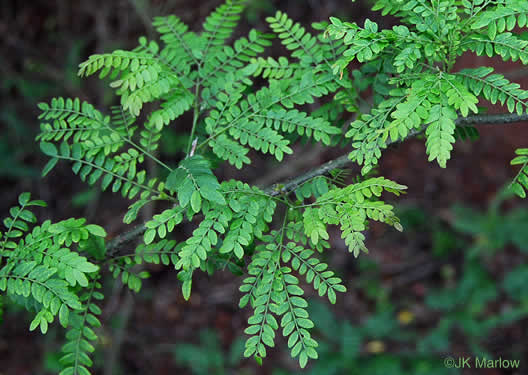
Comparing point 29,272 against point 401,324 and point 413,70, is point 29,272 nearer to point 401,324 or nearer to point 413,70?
point 413,70

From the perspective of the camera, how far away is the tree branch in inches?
64.0

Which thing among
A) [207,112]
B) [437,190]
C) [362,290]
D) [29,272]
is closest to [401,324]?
[362,290]

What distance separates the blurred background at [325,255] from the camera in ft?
14.4

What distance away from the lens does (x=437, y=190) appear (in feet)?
17.5

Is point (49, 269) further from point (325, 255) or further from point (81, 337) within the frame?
point (325, 255)

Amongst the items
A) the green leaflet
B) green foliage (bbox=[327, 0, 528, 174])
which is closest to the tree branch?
green foliage (bbox=[327, 0, 528, 174])

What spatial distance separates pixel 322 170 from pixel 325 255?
10.1 feet

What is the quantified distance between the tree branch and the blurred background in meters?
2.39

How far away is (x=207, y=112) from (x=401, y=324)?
3418mm

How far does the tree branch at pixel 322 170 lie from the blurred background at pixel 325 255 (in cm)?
239

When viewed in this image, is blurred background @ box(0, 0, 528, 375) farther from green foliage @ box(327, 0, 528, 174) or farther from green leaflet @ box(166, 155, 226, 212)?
green foliage @ box(327, 0, 528, 174)

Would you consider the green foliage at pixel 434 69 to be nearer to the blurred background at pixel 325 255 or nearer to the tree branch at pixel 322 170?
the tree branch at pixel 322 170

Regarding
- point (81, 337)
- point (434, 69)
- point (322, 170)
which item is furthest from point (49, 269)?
point (434, 69)

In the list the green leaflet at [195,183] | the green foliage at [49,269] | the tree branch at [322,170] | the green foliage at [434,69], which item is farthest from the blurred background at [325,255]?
the green foliage at [434,69]
